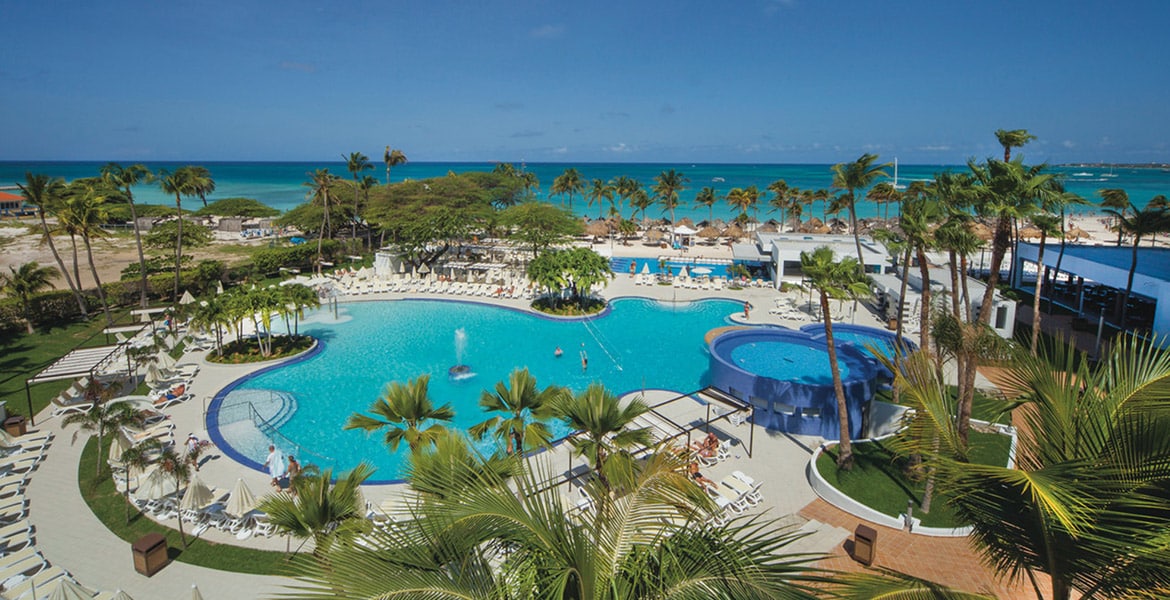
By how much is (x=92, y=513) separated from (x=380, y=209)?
3004 centimetres

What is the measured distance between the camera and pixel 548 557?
4.06 m

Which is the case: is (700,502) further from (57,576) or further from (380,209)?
(380,209)

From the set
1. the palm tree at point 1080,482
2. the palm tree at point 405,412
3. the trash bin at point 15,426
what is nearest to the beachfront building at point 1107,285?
the palm tree at point 1080,482

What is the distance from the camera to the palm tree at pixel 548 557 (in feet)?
12.3

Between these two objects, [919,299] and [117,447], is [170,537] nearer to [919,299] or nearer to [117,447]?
[117,447]

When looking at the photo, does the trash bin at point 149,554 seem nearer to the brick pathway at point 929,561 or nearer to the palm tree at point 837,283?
the brick pathway at point 929,561

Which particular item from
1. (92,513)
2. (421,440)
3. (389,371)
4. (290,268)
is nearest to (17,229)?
(290,268)

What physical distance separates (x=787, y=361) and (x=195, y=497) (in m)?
17.1

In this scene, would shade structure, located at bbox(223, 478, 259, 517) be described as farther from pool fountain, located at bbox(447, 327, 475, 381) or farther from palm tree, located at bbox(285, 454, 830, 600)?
palm tree, located at bbox(285, 454, 830, 600)

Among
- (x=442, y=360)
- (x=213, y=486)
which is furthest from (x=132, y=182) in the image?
(x=213, y=486)

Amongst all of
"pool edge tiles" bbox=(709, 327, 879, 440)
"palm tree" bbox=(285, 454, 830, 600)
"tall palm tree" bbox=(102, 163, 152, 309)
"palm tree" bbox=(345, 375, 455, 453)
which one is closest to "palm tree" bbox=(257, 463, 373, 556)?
"palm tree" bbox=(345, 375, 455, 453)

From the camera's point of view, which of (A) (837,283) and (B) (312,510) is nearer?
(B) (312,510)

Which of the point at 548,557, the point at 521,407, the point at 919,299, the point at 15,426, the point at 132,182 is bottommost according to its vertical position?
the point at 15,426

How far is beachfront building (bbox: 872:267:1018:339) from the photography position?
23234mm
